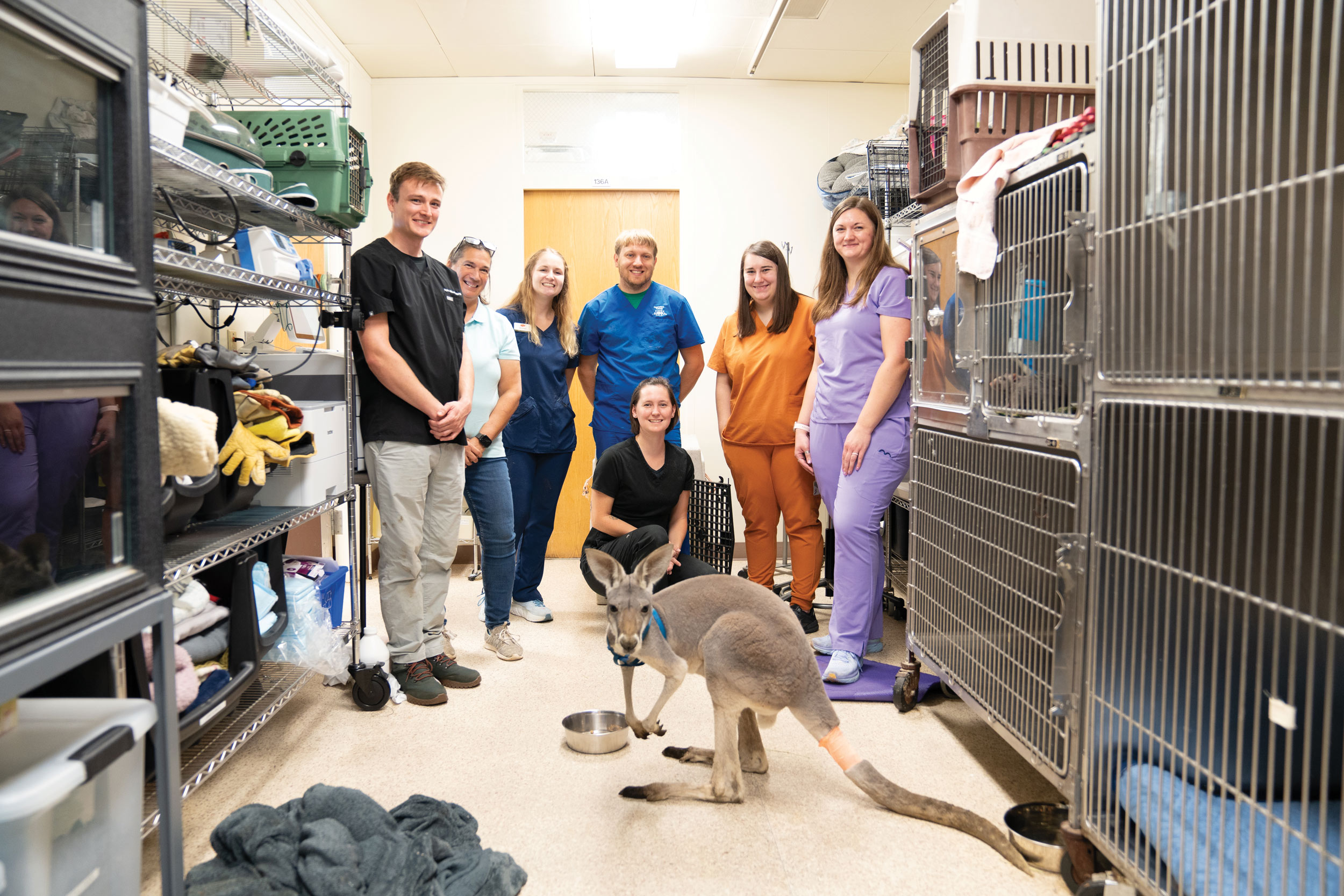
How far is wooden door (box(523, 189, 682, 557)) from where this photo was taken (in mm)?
4906

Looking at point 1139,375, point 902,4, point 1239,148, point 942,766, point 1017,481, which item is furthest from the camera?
point 902,4

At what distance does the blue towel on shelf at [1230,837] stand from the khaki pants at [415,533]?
79.1 inches

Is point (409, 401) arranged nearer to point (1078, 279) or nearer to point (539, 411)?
point (539, 411)

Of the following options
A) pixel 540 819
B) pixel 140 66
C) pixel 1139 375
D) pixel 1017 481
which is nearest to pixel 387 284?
pixel 140 66

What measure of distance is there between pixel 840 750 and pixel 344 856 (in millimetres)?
1060

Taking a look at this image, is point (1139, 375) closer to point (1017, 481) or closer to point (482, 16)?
point (1017, 481)

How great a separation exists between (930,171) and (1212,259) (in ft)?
4.61

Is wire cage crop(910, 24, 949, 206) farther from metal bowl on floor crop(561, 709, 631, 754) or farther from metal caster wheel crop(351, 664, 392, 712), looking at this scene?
metal caster wheel crop(351, 664, 392, 712)

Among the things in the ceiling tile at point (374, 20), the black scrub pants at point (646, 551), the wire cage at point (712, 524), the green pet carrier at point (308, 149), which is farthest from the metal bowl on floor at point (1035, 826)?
the ceiling tile at point (374, 20)

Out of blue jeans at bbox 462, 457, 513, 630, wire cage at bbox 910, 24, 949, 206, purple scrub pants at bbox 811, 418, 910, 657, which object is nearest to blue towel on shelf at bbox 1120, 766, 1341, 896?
purple scrub pants at bbox 811, 418, 910, 657

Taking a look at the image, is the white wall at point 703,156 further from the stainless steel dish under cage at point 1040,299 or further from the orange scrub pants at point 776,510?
the stainless steel dish under cage at point 1040,299

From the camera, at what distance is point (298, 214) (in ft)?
7.55

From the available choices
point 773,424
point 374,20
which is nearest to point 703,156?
point 374,20

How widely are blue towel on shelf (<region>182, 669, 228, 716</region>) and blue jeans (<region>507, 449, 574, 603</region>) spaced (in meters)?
1.53
